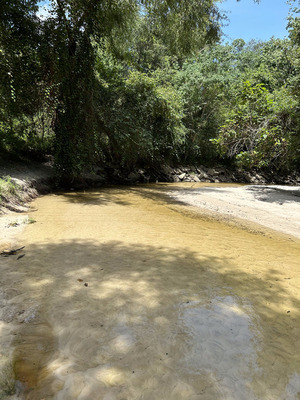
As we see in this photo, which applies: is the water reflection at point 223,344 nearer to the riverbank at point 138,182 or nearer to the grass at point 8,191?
the riverbank at point 138,182

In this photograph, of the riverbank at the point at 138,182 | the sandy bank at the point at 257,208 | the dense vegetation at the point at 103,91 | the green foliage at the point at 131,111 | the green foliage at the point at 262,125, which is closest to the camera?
the riverbank at the point at 138,182

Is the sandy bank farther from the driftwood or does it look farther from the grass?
the grass

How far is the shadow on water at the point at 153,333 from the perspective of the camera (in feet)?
5.42

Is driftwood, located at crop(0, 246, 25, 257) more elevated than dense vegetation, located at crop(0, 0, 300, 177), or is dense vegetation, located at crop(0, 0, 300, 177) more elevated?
dense vegetation, located at crop(0, 0, 300, 177)

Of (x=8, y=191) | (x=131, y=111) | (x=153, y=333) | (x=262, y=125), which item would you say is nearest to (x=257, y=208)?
(x=262, y=125)

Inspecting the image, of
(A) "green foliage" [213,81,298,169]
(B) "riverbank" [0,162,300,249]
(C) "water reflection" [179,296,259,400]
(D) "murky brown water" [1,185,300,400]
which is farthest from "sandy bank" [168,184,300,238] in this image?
(C) "water reflection" [179,296,259,400]

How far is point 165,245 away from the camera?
15.2ft

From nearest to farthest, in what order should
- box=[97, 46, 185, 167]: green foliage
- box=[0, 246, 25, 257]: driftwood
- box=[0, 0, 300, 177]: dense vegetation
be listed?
box=[0, 246, 25, 257]: driftwood, box=[0, 0, 300, 177]: dense vegetation, box=[97, 46, 185, 167]: green foliage

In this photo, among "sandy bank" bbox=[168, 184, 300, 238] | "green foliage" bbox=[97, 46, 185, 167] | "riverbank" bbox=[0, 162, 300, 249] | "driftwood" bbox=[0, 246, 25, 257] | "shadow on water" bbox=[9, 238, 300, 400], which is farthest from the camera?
"green foliage" bbox=[97, 46, 185, 167]

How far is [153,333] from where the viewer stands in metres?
2.16

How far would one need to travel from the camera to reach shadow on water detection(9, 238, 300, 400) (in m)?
1.65

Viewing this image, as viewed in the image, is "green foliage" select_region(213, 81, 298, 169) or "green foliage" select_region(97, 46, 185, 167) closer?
"green foliage" select_region(213, 81, 298, 169)

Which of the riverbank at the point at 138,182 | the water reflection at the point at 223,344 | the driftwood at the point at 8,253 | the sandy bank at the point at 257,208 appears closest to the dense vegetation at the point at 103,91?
the riverbank at the point at 138,182

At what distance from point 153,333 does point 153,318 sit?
22 centimetres
